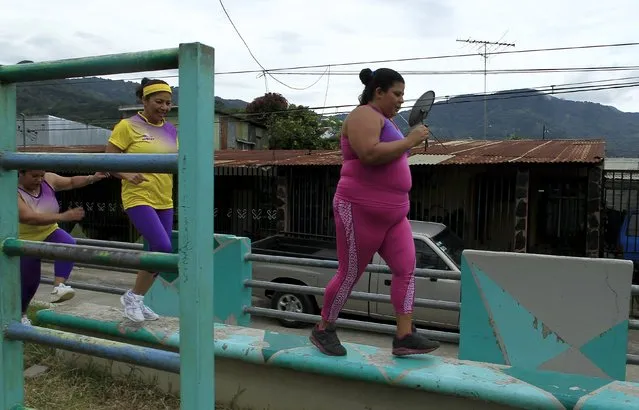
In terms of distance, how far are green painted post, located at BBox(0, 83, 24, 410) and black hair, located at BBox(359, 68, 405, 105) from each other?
1.63 meters

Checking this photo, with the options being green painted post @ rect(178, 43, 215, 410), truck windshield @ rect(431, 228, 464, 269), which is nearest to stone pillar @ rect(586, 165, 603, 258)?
truck windshield @ rect(431, 228, 464, 269)

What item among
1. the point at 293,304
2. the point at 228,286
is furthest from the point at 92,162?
the point at 293,304

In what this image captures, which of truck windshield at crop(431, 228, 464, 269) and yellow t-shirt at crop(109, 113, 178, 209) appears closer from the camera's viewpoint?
yellow t-shirt at crop(109, 113, 178, 209)

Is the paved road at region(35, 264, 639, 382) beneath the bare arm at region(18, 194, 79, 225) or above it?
beneath

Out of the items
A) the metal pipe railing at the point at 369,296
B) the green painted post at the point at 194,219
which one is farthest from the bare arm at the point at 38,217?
the metal pipe railing at the point at 369,296

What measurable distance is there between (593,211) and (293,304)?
233 inches

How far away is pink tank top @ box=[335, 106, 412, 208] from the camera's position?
2.65 meters

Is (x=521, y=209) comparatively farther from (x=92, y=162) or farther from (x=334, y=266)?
(x=92, y=162)

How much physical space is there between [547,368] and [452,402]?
3.56 ft

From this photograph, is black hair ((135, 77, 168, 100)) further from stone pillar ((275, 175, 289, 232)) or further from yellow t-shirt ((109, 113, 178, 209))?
stone pillar ((275, 175, 289, 232))

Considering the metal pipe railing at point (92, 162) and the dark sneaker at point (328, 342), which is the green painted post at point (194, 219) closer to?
the metal pipe railing at point (92, 162)

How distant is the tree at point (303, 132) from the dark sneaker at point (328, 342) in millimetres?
25034

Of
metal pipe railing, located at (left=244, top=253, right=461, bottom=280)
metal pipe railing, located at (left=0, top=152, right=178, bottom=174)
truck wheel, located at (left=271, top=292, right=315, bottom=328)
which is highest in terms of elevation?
metal pipe railing, located at (left=0, top=152, right=178, bottom=174)

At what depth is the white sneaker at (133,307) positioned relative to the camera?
3098 mm
